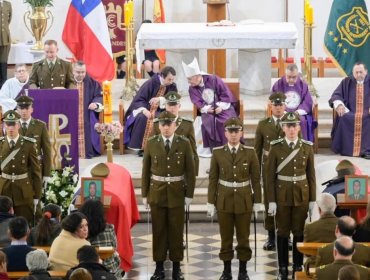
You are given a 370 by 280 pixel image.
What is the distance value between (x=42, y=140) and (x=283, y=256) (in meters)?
2.88

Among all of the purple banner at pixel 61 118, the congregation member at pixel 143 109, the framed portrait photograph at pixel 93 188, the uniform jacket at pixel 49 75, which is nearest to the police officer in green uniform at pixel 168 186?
the framed portrait photograph at pixel 93 188

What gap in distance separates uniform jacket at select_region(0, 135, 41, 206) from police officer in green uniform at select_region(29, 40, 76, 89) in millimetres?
2998

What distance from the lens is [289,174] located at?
42.7 feet

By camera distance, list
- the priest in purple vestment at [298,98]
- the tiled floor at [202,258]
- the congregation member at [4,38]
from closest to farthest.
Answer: the tiled floor at [202,258], the priest in purple vestment at [298,98], the congregation member at [4,38]

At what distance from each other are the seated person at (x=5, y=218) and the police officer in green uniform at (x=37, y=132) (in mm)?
1760

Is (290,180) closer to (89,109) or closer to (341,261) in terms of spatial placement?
(341,261)

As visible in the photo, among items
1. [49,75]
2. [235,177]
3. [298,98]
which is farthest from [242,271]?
[49,75]

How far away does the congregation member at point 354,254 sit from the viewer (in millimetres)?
10695

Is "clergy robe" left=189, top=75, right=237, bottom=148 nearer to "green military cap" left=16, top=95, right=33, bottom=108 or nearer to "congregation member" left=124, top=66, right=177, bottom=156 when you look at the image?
"congregation member" left=124, top=66, right=177, bottom=156

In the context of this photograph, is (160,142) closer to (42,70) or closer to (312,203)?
(312,203)

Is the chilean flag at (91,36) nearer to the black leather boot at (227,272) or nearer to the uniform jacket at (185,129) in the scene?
the uniform jacket at (185,129)

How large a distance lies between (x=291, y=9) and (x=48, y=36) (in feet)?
13.9

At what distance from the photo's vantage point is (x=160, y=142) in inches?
516

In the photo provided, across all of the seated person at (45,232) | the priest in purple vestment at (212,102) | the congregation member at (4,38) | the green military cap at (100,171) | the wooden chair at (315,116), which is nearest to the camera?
the seated person at (45,232)
